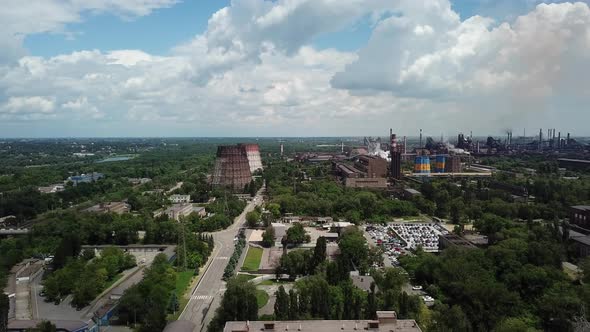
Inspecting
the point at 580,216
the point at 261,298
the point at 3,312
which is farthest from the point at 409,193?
the point at 3,312

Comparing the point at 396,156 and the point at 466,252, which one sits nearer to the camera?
the point at 466,252

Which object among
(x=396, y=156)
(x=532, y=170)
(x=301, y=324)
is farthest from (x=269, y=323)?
(x=532, y=170)

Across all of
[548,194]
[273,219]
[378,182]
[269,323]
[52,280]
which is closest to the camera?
[269,323]

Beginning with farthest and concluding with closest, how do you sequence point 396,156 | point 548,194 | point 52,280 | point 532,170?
point 532,170 < point 396,156 < point 548,194 < point 52,280

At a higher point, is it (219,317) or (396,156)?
(396,156)

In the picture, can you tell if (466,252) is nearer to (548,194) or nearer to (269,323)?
(269,323)

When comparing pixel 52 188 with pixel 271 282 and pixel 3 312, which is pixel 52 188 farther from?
pixel 271 282
